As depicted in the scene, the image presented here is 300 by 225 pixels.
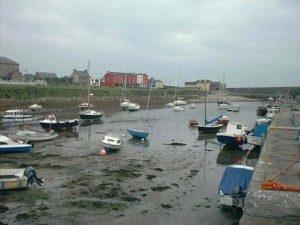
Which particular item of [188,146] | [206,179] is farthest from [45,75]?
[206,179]

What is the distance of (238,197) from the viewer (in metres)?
15.4

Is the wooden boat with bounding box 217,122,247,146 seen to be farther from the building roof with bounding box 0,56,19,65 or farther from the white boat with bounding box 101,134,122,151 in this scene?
the building roof with bounding box 0,56,19,65

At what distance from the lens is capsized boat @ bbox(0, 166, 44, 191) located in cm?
1797

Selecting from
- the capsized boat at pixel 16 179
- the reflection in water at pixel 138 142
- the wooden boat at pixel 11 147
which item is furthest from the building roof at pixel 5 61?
the capsized boat at pixel 16 179

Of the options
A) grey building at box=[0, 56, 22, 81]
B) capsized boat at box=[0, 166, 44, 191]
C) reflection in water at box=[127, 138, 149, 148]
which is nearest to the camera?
capsized boat at box=[0, 166, 44, 191]

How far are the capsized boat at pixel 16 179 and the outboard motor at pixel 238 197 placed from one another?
10384 millimetres

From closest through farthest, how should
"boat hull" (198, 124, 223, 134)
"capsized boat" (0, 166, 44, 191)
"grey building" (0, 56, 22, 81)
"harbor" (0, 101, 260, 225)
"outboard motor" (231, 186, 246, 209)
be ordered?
"outboard motor" (231, 186, 246, 209) < "harbor" (0, 101, 260, 225) < "capsized boat" (0, 166, 44, 191) < "boat hull" (198, 124, 223, 134) < "grey building" (0, 56, 22, 81)

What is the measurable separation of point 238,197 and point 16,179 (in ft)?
35.7

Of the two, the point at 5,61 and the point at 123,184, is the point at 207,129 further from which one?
the point at 5,61

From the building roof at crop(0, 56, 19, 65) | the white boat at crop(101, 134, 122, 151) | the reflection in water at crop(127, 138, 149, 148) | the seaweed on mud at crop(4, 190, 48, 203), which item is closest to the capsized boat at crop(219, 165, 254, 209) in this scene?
the seaweed on mud at crop(4, 190, 48, 203)

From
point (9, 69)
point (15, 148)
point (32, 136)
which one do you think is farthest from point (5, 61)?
point (15, 148)

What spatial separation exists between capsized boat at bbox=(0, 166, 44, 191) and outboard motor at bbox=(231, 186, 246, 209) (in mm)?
10384

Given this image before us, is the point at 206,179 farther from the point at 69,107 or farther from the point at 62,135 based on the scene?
the point at 69,107

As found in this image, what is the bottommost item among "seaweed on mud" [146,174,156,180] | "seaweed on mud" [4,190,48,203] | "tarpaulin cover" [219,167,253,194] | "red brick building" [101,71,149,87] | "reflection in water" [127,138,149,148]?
"seaweed on mud" [146,174,156,180]
